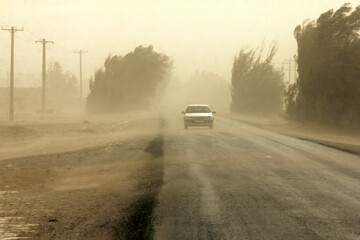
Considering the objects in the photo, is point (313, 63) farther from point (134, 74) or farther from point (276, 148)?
point (134, 74)

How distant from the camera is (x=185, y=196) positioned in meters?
9.38

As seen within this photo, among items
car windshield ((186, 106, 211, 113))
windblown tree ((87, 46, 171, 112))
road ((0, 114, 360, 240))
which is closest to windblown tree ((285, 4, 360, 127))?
car windshield ((186, 106, 211, 113))

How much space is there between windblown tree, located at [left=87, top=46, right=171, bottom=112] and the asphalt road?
55.1 metres

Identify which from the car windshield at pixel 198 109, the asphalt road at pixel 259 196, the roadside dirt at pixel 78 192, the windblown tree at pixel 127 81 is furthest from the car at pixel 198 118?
the windblown tree at pixel 127 81

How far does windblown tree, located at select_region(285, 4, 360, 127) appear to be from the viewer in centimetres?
2903

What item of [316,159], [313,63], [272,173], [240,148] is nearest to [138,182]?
[272,173]

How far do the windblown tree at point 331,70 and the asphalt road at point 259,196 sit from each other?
45.7ft

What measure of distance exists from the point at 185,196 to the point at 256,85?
5170 cm

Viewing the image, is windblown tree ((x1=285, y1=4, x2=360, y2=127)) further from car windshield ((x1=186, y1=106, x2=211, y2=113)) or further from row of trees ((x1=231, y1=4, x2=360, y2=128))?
car windshield ((x1=186, y1=106, x2=211, y2=113))

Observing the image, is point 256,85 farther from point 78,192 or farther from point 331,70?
point 78,192

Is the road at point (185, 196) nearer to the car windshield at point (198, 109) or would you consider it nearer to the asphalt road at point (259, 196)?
the asphalt road at point (259, 196)

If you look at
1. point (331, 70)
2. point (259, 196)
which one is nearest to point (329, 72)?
→ point (331, 70)

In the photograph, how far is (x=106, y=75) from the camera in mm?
71438

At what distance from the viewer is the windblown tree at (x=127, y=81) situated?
232 feet
